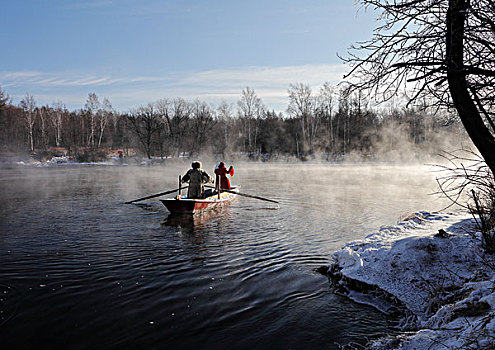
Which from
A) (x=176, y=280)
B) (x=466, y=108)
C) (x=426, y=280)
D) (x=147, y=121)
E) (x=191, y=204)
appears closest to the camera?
(x=466, y=108)

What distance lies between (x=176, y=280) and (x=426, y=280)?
163 inches

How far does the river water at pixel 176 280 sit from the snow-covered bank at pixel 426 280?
39 centimetres

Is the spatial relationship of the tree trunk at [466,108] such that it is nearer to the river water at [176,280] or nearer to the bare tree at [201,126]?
the river water at [176,280]

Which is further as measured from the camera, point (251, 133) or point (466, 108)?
point (251, 133)

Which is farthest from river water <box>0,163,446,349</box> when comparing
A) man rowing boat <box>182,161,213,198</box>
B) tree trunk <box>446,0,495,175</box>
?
tree trunk <box>446,0,495,175</box>

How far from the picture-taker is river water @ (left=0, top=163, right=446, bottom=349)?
187 inches

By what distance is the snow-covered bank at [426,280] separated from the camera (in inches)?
141

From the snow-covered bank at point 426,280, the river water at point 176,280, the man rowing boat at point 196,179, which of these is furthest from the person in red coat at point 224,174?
the snow-covered bank at point 426,280

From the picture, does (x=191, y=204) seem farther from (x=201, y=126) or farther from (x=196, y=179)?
(x=201, y=126)

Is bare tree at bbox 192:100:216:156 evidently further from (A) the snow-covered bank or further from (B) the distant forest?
(A) the snow-covered bank

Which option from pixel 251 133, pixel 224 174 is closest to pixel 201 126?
pixel 251 133

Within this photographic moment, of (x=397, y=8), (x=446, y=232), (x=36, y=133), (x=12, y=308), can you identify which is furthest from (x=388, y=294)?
(x=36, y=133)

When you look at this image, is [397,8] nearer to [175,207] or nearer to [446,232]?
[446,232]

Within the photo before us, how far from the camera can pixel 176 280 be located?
6.69m
